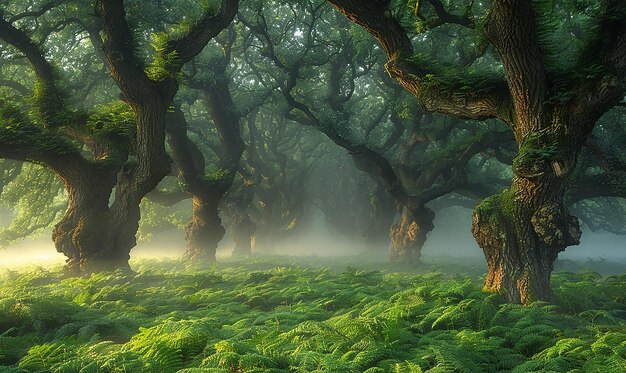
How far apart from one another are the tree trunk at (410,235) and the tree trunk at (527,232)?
11921 millimetres

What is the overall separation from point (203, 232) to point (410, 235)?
1002cm

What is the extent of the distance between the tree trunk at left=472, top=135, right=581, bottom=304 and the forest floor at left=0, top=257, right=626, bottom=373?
55 centimetres

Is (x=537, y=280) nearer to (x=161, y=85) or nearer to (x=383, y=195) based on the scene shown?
(x=161, y=85)

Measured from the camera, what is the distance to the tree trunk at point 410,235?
21.0m

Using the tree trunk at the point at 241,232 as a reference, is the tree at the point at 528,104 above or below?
above

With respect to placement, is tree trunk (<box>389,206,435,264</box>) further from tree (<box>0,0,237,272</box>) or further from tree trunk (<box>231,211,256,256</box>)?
tree (<box>0,0,237,272</box>)

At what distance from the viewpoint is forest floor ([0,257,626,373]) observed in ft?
15.6

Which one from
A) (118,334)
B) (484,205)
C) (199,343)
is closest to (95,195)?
(118,334)

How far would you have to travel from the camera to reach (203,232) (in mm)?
20219

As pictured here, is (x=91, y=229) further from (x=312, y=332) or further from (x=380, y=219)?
(x=380, y=219)

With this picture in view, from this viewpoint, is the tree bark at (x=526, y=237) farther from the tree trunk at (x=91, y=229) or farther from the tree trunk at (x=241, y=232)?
the tree trunk at (x=241, y=232)

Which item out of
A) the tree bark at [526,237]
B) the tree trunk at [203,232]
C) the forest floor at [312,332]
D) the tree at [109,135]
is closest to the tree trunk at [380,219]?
the tree trunk at [203,232]

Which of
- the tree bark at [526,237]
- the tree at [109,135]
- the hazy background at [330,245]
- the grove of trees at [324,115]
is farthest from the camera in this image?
the hazy background at [330,245]

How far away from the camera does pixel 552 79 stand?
8.13 m
